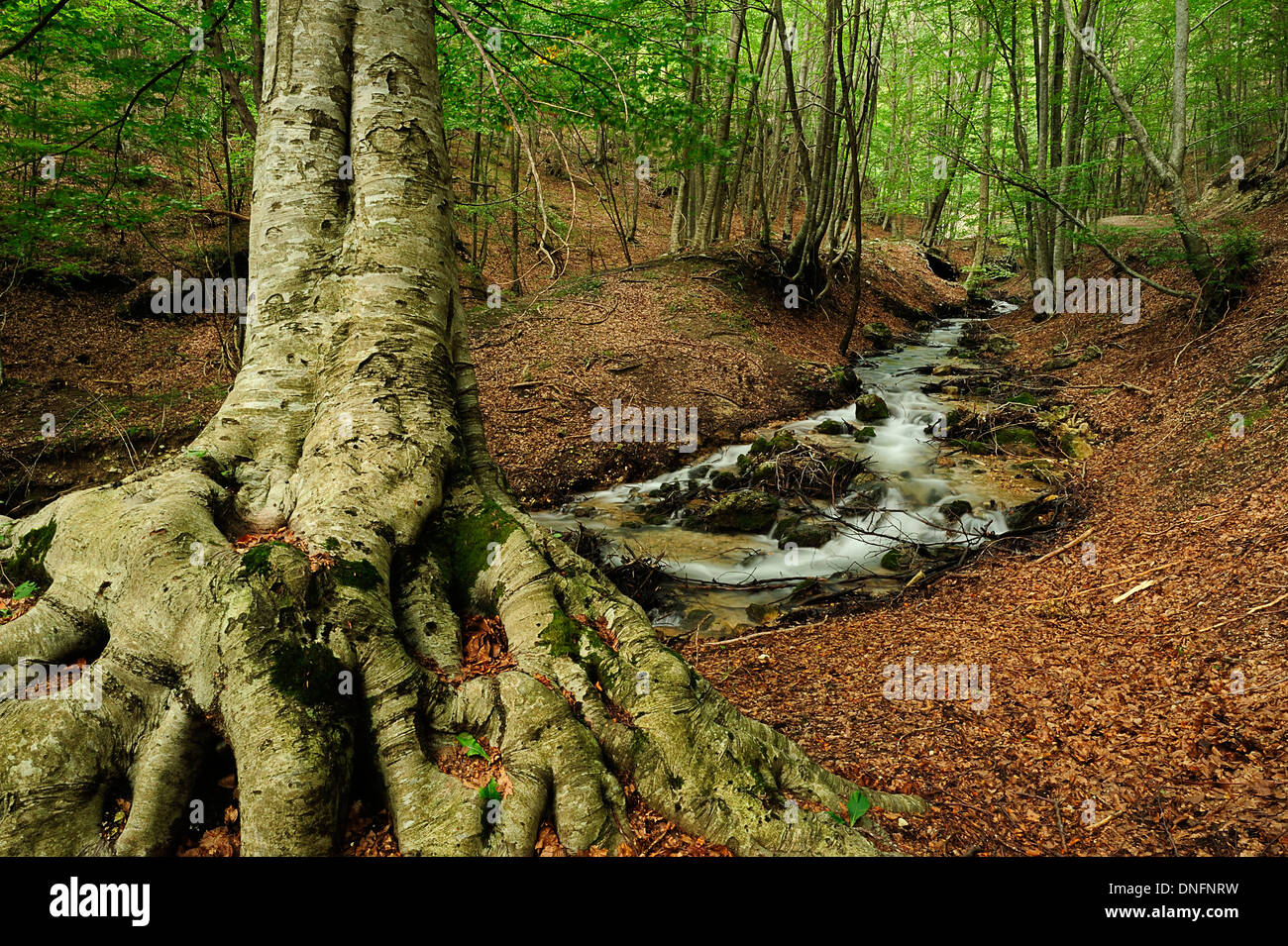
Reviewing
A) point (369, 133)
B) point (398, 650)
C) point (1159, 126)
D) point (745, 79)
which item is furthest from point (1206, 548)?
point (1159, 126)

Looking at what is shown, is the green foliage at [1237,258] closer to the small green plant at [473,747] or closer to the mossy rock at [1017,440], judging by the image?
the mossy rock at [1017,440]

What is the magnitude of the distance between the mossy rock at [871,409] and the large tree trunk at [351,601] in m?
8.91

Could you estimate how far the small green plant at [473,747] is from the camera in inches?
92.9

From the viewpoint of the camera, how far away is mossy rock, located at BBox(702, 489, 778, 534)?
778 cm

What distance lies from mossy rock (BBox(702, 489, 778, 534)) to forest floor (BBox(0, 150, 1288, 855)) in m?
1.78

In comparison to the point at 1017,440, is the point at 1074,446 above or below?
below

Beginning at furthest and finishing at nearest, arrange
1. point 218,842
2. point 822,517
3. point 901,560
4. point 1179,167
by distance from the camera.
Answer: point 1179,167 < point 822,517 < point 901,560 < point 218,842

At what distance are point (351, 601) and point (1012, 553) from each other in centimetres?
630

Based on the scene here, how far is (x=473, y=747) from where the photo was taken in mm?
2375

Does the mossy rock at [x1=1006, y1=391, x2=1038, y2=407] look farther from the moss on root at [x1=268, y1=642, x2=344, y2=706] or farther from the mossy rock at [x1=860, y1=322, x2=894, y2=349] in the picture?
the moss on root at [x1=268, y1=642, x2=344, y2=706]

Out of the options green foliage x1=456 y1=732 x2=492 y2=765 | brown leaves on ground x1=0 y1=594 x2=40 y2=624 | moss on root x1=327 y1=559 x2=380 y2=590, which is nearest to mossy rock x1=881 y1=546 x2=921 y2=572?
green foliage x1=456 y1=732 x2=492 y2=765

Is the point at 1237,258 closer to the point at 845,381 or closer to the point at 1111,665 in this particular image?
the point at 845,381

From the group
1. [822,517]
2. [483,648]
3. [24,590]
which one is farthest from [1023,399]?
[24,590]

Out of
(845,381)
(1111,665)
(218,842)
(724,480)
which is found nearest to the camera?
(218,842)
